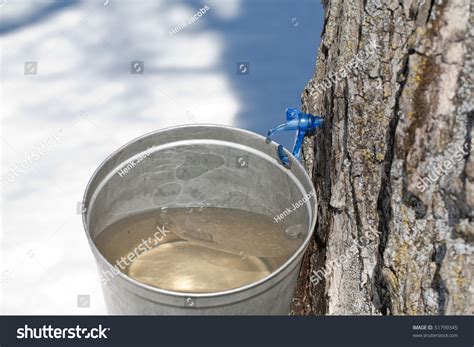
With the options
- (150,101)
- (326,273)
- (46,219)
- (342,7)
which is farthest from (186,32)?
(326,273)

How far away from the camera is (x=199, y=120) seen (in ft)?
13.6

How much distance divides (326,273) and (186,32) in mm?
3132
